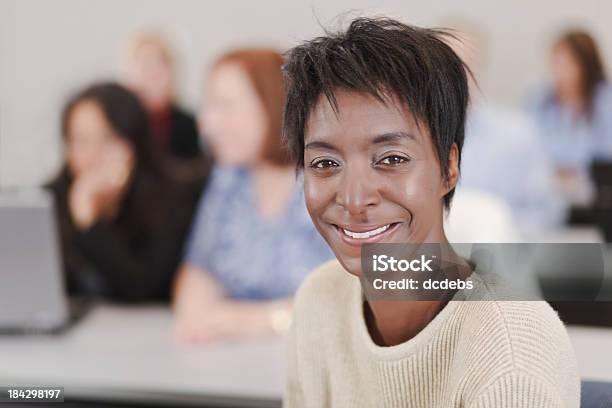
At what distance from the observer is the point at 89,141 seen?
1.32 m

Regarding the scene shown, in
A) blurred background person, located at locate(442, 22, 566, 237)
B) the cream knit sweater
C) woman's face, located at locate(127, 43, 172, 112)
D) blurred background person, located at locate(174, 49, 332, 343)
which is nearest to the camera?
the cream knit sweater

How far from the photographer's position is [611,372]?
2.11ft

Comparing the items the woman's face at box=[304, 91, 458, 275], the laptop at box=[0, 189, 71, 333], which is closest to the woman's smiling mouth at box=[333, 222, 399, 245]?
the woman's face at box=[304, 91, 458, 275]

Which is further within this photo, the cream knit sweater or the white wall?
the white wall

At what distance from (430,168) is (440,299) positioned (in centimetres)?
11

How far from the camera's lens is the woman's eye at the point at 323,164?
53 cm

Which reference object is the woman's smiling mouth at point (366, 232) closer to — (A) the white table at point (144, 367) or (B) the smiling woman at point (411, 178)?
(B) the smiling woman at point (411, 178)

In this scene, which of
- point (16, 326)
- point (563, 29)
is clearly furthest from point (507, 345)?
point (563, 29)

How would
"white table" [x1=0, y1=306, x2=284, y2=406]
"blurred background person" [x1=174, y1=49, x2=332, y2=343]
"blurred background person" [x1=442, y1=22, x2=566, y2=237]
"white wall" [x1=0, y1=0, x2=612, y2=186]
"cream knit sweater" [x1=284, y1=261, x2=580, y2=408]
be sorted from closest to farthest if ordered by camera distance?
"cream knit sweater" [x1=284, y1=261, x2=580, y2=408] < "white table" [x1=0, y1=306, x2=284, y2=406] < "blurred background person" [x1=174, y1=49, x2=332, y2=343] < "blurred background person" [x1=442, y1=22, x2=566, y2=237] < "white wall" [x1=0, y1=0, x2=612, y2=186]

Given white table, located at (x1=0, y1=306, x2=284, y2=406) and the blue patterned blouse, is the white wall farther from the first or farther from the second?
white table, located at (x1=0, y1=306, x2=284, y2=406)

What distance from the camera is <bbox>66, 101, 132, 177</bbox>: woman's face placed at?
130 centimetres

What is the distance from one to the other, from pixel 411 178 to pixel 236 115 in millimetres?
731

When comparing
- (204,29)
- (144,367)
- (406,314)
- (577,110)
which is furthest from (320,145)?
(204,29)

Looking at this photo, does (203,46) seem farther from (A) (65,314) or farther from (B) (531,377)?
(B) (531,377)
